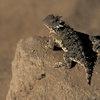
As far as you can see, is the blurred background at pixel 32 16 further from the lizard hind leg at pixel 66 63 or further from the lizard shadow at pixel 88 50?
the lizard hind leg at pixel 66 63

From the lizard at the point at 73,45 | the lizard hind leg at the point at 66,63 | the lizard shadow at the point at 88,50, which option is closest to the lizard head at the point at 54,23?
the lizard at the point at 73,45

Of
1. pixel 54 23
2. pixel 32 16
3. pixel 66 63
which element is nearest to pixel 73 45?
pixel 66 63

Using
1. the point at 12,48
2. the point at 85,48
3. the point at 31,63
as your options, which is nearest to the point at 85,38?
the point at 85,48

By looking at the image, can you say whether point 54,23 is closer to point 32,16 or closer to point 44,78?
point 44,78

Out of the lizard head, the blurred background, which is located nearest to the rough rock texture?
the lizard head

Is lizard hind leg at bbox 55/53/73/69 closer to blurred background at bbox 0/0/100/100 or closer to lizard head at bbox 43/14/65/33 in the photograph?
lizard head at bbox 43/14/65/33

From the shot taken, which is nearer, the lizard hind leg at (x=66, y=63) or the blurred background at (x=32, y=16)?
the lizard hind leg at (x=66, y=63)

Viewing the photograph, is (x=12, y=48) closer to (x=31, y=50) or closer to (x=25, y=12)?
(x=25, y=12)
